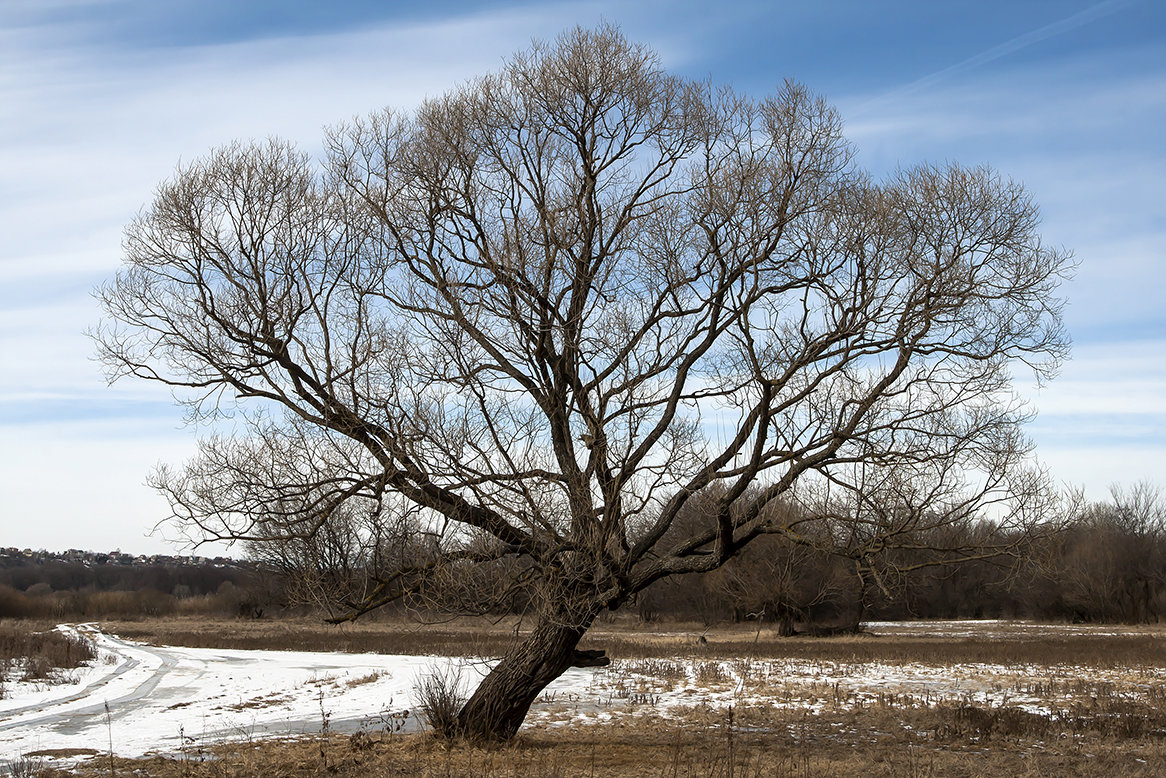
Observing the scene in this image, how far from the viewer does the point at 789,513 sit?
36.7 feet

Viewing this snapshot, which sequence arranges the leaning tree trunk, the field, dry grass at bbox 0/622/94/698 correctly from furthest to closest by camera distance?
dry grass at bbox 0/622/94/698 < the leaning tree trunk < the field

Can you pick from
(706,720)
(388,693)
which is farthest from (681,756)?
(388,693)

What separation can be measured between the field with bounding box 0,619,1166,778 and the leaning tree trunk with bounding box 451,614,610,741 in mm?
265

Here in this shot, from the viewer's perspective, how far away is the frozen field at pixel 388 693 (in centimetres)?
1457

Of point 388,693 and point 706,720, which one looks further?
point 388,693

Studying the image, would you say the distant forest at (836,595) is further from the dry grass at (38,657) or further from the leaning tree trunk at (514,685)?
the leaning tree trunk at (514,685)

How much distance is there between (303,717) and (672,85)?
12128 mm

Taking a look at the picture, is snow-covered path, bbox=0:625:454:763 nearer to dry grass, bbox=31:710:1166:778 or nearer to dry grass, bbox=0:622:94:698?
dry grass, bbox=0:622:94:698

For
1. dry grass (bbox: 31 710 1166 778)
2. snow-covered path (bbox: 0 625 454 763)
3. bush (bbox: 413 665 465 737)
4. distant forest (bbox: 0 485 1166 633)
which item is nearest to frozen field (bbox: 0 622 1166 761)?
snow-covered path (bbox: 0 625 454 763)

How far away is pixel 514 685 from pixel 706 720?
4.44m

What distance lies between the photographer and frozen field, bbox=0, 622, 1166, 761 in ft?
47.8

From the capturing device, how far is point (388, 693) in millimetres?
19594

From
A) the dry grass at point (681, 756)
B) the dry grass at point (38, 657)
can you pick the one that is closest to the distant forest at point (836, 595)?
the dry grass at point (38, 657)

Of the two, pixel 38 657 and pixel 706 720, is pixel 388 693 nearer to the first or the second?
pixel 706 720
